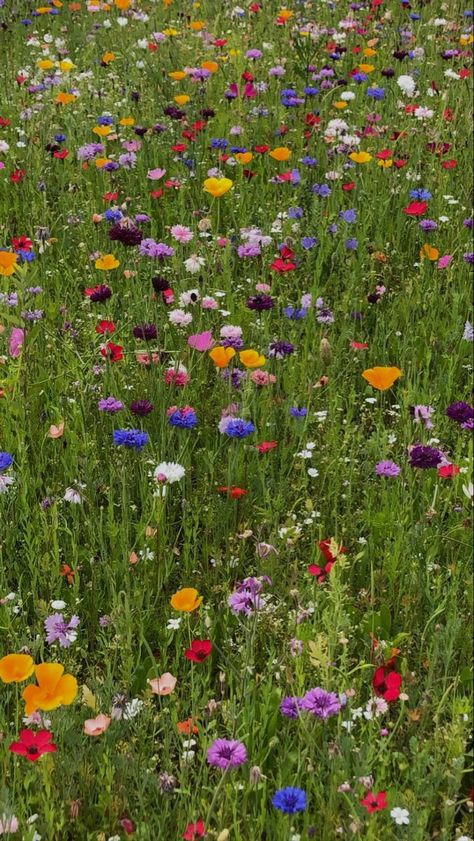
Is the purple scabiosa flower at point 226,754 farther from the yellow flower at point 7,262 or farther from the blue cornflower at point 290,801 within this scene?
the yellow flower at point 7,262

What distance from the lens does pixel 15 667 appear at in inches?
62.1

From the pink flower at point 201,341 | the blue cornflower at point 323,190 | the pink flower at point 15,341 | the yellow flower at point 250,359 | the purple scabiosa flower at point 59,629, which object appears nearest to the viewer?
the purple scabiosa flower at point 59,629

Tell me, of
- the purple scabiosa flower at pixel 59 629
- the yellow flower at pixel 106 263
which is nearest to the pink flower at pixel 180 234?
the yellow flower at pixel 106 263

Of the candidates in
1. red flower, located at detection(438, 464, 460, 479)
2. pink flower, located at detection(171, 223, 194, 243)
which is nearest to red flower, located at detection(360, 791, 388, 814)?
red flower, located at detection(438, 464, 460, 479)

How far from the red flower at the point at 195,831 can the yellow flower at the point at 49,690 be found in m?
0.28

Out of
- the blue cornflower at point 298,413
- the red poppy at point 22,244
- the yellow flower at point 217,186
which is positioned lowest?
the blue cornflower at point 298,413

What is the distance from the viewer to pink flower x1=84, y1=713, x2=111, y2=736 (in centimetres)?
156

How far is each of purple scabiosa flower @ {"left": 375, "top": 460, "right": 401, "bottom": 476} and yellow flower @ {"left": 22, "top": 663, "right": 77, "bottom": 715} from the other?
96cm

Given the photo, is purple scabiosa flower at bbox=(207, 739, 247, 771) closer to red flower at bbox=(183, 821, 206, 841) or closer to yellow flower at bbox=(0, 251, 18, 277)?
red flower at bbox=(183, 821, 206, 841)

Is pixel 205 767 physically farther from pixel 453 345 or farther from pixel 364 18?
pixel 364 18

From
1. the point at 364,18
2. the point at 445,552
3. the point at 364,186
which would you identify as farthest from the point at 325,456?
the point at 364,18

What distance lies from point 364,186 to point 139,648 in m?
2.41

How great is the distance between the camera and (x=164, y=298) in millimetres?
2865

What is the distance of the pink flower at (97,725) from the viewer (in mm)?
1561
